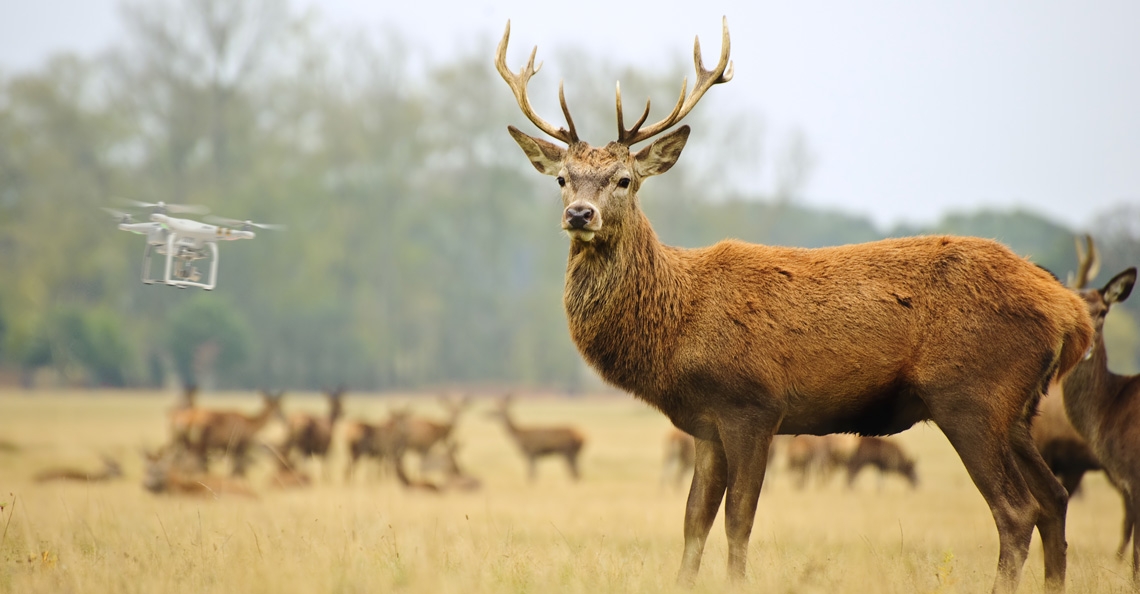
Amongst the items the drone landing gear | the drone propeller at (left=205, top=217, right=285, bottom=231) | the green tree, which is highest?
the drone propeller at (left=205, top=217, right=285, bottom=231)

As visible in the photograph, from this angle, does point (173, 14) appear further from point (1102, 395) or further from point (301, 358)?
point (1102, 395)

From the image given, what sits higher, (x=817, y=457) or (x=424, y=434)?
(x=817, y=457)

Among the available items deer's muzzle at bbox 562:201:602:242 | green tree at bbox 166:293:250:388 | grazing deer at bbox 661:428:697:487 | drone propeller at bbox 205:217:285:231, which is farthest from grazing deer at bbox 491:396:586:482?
green tree at bbox 166:293:250:388

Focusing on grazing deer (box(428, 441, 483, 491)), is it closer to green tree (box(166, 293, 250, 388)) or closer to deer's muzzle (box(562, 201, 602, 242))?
deer's muzzle (box(562, 201, 602, 242))

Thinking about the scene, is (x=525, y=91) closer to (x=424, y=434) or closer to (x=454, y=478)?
(x=454, y=478)

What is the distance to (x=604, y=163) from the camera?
5.88 meters

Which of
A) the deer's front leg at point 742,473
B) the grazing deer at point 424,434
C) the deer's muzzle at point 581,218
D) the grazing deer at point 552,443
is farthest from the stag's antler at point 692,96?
the grazing deer at point 552,443

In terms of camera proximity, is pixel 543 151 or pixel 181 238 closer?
pixel 181 238

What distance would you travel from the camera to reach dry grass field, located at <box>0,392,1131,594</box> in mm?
5246

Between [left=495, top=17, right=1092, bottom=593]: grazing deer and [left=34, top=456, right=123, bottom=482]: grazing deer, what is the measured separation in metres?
7.79

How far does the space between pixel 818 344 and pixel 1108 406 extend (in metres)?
3.00

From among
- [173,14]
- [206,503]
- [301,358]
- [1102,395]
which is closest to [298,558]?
[206,503]

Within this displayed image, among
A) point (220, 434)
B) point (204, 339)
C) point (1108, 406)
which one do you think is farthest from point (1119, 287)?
point (204, 339)

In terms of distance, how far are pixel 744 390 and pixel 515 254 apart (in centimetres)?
4514
